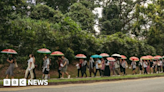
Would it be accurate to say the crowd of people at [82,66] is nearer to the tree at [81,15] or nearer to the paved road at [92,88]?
the paved road at [92,88]

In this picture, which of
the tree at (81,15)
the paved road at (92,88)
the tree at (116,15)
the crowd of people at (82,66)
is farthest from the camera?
the tree at (116,15)

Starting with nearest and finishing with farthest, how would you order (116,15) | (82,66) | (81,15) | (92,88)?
(92,88) → (82,66) → (81,15) → (116,15)

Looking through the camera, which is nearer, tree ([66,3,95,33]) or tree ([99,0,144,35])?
tree ([66,3,95,33])

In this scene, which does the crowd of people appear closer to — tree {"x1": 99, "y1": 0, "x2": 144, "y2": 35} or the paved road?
the paved road

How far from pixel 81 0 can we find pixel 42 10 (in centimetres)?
921

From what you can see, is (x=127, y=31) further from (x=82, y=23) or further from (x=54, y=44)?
(x=54, y=44)

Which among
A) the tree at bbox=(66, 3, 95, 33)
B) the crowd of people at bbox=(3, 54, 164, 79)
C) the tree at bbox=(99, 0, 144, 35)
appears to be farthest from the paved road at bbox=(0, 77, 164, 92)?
the tree at bbox=(99, 0, 144, 35)

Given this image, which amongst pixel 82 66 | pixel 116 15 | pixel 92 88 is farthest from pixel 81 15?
pixel 92 88

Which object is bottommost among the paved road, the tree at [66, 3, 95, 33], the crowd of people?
the paved road

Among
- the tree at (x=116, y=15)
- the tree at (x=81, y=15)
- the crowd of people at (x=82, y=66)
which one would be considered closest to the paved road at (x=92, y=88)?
the crowd of people at (x=82, y=66)

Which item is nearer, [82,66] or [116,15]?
[82,66]

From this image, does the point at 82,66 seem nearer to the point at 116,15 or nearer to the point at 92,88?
the point at 92,88

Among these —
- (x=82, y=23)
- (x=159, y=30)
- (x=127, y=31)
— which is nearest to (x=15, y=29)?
(x=82, y=23)

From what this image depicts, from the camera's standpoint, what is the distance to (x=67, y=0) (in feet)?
133
